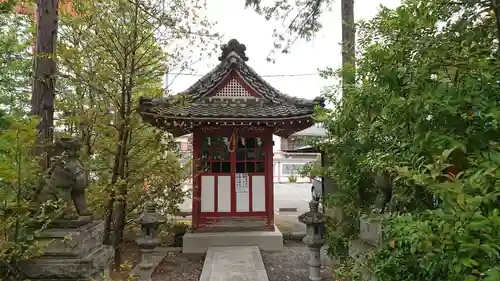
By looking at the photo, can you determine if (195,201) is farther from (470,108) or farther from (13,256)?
(470,108)

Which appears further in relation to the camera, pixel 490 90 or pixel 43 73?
pixel 43 73

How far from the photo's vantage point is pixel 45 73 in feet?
10.7

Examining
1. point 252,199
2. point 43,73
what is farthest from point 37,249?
point 252,199

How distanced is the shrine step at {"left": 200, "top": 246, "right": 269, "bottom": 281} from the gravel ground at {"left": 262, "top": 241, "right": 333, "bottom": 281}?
26 cm

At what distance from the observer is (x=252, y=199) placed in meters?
7.68

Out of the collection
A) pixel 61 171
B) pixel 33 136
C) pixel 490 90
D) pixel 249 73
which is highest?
pixel 249 73

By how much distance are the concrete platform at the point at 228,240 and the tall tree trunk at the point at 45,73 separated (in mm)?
4460

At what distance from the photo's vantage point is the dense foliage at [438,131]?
4.00ft

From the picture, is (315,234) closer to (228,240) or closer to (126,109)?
(228,240)

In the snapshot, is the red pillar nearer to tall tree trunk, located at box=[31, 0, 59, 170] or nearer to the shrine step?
the shrine step

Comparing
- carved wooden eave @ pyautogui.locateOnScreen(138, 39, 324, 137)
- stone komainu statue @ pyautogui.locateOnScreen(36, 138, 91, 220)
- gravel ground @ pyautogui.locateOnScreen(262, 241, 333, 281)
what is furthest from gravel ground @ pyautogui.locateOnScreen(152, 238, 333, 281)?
stone komainu statue @ pyautogui.locateOnScreen(36, 138, 91, 220)

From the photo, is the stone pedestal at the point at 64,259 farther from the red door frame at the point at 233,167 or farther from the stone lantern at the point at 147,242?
the red door frame at the point at 233,167

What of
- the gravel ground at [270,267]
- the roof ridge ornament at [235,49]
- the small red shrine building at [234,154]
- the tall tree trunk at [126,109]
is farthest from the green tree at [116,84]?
the roof ridge ornament at [235,49]

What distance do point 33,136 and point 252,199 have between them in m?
5.93
